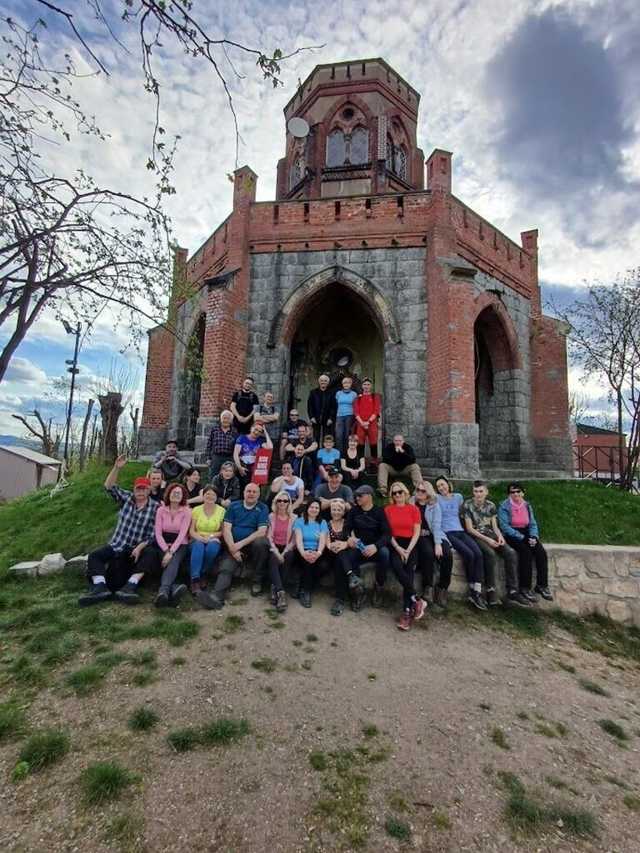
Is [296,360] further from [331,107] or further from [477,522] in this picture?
[331,107]

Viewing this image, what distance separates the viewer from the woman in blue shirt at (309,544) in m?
5.02

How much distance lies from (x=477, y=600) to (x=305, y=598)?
2097 mm

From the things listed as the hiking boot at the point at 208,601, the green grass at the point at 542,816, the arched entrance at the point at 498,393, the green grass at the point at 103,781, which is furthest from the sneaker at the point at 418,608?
the arched entrance at the point at 498,393

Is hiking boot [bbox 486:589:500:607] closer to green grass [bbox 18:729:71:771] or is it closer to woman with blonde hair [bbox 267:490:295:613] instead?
woman with blonde hair [bbox 267:490:295:613]

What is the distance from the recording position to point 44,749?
245cm

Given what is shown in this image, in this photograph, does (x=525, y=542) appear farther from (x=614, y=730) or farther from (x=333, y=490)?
(x=333, y=490)

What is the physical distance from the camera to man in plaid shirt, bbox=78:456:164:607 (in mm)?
4691

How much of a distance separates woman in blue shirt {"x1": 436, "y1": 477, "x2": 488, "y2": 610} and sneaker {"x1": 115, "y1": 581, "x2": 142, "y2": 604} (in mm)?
3757

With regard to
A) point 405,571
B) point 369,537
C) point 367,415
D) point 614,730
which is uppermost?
point 367,415

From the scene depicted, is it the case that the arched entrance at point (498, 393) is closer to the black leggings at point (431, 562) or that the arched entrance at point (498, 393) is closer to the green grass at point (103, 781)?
the black leggings at point (431, 562)

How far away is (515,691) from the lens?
11.8 ft

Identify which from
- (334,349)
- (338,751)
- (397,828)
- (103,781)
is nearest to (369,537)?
(338,751)

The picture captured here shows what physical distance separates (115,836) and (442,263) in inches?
371

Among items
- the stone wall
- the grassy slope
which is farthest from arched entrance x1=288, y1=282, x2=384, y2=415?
the stone wall
